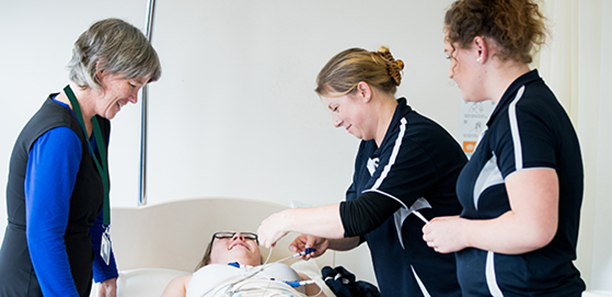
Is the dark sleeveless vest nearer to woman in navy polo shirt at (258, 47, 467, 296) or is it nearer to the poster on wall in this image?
woman in navy polo shirt at (258, 47, 467, 296)

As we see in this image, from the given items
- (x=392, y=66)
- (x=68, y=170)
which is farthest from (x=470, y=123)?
(x=68, y=170)

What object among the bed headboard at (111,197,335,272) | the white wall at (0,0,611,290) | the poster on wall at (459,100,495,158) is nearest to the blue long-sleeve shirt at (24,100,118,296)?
the bed headboard at (111,197,335,272)

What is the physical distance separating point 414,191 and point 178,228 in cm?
130

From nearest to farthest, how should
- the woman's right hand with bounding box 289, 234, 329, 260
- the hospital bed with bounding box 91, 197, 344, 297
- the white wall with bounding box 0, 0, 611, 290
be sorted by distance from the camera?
the woman's right hand with bounding box 289, 234, 329, 260 → the hospital bed with bounding box 91, 197, 344, 297 → the white wall with bounding box 0, 0, 611, 290

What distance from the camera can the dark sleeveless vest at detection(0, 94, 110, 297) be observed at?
1094mm

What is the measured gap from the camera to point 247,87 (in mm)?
2289

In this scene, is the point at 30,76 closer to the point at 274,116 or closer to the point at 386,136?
the point at 274,116

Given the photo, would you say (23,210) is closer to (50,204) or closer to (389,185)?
(50,204)

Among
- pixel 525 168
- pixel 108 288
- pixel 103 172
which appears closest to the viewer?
pixel 525 168

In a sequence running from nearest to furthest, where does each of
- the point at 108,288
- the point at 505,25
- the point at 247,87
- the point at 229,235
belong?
the point at 505,25 → the point at 108,288 → the point at 229,235 → the point at 247,87

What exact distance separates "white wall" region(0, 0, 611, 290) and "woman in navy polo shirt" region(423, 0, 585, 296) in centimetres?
146

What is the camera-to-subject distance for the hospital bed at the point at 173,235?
1.86m

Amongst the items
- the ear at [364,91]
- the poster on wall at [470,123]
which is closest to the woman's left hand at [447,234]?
the ear at [364,91]

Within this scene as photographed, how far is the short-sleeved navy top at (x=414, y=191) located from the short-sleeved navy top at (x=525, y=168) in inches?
8.0
